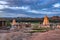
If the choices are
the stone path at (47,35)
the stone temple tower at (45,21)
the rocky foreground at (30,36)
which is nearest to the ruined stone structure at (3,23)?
the rocky foreground at (30,36)

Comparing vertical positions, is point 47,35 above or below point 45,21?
below

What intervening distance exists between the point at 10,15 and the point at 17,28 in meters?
0.27

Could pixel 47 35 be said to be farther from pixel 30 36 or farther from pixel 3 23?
pixel 3 23

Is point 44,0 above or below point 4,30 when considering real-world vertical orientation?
above

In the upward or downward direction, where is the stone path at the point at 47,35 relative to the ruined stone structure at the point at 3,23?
downward

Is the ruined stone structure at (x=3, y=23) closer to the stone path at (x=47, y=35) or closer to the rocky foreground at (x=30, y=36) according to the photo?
the rocky foreground at (x=30, y=36)

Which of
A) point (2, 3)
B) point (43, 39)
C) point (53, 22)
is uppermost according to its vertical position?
point (2, 3)

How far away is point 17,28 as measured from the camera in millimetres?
1965

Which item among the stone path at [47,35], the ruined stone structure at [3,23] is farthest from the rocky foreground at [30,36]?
the ruined stone structure at [3,23]

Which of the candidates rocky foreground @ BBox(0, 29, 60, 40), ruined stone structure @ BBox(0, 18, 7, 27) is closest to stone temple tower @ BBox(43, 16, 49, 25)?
rocky foreground @ BBox(0, 29, 60, 40)

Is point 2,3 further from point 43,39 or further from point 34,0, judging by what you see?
point 43,39

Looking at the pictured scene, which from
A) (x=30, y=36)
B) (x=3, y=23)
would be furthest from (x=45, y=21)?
(x=3, y=23)

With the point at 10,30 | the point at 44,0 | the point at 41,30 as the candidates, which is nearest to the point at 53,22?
the point at 41,30

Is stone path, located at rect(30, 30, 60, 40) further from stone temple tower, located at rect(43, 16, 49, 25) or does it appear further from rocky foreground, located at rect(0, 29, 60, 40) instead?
stone temple tower, located at rect(43, 16, 49, 25)
